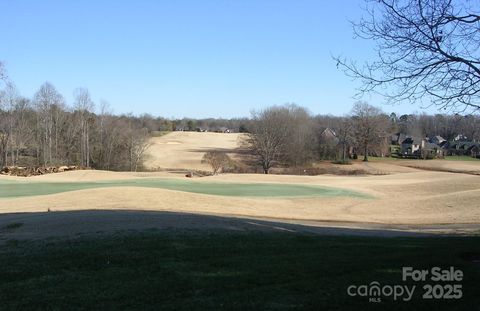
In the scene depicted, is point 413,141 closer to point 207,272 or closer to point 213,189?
point 213,189

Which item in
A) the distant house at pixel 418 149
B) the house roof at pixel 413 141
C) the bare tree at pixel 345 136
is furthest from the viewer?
the house roof at pixel 413 141

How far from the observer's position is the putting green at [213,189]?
3719 cm

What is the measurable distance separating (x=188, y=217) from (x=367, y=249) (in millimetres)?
9513

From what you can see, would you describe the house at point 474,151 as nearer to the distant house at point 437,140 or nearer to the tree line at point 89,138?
the distant house at point 437,140

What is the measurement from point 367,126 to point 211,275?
10225cm

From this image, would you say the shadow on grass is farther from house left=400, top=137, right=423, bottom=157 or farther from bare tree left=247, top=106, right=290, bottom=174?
house left=400, top=137, right=423, bottom=157

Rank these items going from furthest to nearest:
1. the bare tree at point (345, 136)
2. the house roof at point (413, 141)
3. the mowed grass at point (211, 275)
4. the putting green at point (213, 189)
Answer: the house roof at point (413, 141), the bare tree at point (345, 136), the putting green at point (213, 189), the mowed grass at point (211, 275)

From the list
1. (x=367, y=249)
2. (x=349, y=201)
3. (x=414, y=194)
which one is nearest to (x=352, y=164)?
(x=414, y=194)

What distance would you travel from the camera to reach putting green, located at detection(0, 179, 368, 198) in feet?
122

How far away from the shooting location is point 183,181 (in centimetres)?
Result: 4578

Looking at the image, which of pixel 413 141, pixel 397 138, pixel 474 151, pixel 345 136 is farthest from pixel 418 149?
pixel 345 136

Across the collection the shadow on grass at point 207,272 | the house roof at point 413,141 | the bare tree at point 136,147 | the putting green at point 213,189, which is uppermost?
the house roof at point 413,141

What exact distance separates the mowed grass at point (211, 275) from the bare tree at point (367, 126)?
317 feet

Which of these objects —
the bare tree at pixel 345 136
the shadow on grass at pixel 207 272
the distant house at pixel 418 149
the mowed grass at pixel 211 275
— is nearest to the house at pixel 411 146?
the distant house at pixel 418 149
